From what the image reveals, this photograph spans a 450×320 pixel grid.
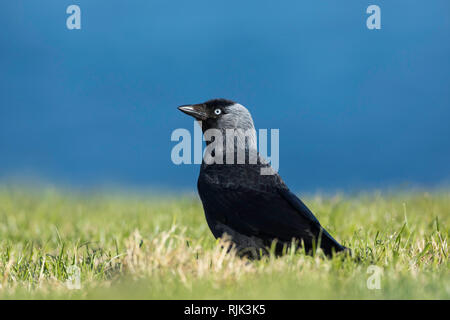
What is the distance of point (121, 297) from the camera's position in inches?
120

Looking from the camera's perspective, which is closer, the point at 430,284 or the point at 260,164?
the point at 430,284

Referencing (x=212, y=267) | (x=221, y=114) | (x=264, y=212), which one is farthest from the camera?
(x=221, y=114)

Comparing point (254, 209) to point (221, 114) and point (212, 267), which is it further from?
point (221, 114)

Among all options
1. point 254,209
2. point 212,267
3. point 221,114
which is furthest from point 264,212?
point 221,114

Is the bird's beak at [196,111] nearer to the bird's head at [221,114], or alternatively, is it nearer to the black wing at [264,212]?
the bird's head at [221,114]

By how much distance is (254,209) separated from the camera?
3893 mm

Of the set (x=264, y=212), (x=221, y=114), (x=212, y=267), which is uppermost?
(x=221, y=114)

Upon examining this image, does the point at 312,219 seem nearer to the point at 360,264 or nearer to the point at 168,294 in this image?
the point at 360,264

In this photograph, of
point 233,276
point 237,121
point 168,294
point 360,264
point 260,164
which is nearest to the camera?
point 168,294

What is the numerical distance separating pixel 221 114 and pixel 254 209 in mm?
1253

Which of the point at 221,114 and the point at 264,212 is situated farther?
the point at 221,114
